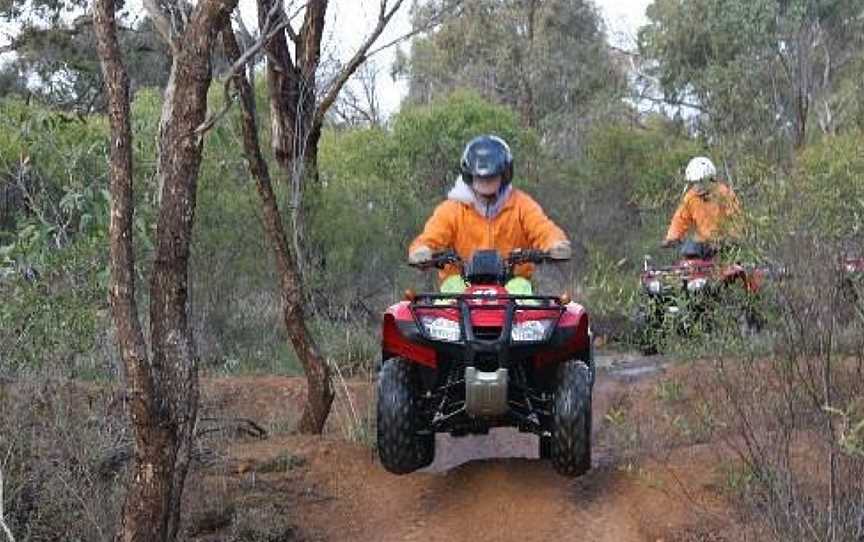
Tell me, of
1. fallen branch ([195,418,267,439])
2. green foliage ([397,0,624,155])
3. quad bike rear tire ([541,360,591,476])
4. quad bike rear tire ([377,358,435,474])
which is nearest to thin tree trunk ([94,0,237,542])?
quad bike rear tire ([377,358,435,474])

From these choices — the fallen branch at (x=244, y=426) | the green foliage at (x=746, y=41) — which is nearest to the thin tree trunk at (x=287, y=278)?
the fallen branch at (x=244, y=426)

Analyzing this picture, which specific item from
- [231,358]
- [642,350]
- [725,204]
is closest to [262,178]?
[725,204]

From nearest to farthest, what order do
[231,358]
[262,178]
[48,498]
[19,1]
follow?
[48,498], [262,178], [231,358], [19,1]

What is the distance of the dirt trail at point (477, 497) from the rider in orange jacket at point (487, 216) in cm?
120

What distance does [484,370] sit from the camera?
6285mm

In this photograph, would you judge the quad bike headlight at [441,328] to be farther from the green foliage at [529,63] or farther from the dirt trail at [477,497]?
the green foliage at [529,63]

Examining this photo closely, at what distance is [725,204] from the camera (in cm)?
588

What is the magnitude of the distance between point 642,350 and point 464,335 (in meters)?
6.07

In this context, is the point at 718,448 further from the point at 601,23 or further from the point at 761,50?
the point at 601,23

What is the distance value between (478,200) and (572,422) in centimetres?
177

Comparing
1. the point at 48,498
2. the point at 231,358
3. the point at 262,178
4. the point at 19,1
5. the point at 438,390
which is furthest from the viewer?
the point at 19,1

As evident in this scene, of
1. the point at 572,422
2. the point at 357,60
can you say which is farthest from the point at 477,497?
the point at 357,60

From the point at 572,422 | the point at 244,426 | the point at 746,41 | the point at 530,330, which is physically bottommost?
the point at 244,426

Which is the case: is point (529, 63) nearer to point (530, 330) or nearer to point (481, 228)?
point (481, 228)
